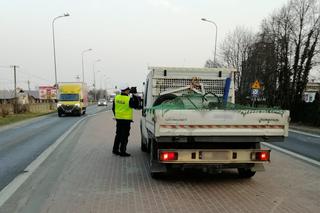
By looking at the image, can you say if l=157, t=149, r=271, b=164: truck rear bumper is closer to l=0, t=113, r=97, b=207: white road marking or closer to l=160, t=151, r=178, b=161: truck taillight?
l=160, t=151, r=178, b=161: truck taillight

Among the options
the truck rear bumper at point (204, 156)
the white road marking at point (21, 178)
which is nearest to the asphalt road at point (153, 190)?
the white road marking at point (21, 178)

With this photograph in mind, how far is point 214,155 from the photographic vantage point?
6395mm

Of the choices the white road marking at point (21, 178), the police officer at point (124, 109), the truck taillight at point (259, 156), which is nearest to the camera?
the white road marking at point (21, 178)

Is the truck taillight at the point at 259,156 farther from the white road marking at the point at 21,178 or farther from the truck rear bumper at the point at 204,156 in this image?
the white road marking at the point at 21,178

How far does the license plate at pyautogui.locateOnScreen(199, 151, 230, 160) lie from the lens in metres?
6.38

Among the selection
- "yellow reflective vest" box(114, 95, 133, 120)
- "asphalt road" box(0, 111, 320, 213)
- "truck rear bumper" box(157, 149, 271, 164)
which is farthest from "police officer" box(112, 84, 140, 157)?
"truck rear bumper" box(157, 149, 271, 164)

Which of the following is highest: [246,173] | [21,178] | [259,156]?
[259,156]

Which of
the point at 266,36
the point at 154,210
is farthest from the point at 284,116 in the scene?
the point at 266,36

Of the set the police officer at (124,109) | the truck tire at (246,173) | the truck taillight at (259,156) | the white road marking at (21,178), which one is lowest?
the white road marking at (21,178)

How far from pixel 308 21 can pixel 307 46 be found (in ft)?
7.43

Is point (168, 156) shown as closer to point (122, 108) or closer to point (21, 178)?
point (21, 178)

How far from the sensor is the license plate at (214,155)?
6.38 m

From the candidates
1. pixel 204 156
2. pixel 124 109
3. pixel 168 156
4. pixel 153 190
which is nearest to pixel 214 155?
pixel 204 156

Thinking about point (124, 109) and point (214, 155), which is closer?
point (214, 155)
